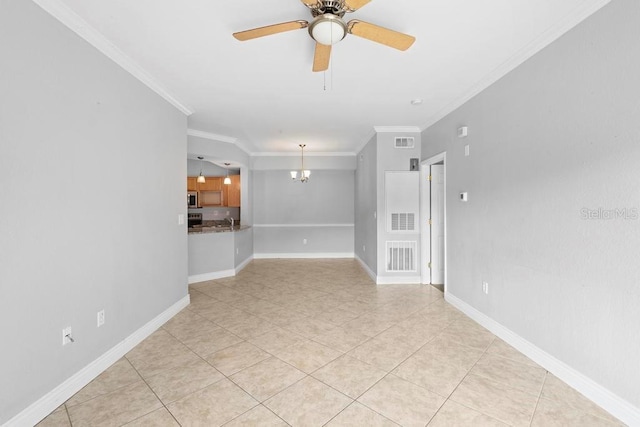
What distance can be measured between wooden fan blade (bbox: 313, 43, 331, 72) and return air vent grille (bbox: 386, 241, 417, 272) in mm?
3340

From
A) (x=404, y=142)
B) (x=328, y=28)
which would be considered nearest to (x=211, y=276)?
(x=404, y=142)

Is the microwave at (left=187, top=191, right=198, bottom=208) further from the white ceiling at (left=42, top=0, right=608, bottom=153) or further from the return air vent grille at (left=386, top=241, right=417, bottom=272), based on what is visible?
the return air vent grille at (left=386, top=241, right=417, bottom=272)

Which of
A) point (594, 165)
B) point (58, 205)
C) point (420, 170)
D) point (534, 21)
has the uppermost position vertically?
point (534, 21)

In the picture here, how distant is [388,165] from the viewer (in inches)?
186

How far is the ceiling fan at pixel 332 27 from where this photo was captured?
1.62 m

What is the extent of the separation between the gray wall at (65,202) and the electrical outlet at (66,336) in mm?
39

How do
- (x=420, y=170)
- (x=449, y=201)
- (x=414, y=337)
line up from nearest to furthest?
(x=414, y=337)
(x=449, y=201)
(x=420, y=170)

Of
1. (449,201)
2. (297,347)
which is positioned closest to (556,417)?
(297,347)

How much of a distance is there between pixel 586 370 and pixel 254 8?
352cm

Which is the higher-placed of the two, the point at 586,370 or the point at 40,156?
the point at 40,156

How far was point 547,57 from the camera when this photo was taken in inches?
86.1

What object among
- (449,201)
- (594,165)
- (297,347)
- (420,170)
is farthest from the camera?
(420,170)

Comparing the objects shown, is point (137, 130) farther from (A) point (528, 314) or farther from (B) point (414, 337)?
(A) point (528, 314)

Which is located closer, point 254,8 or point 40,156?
point 40,156
